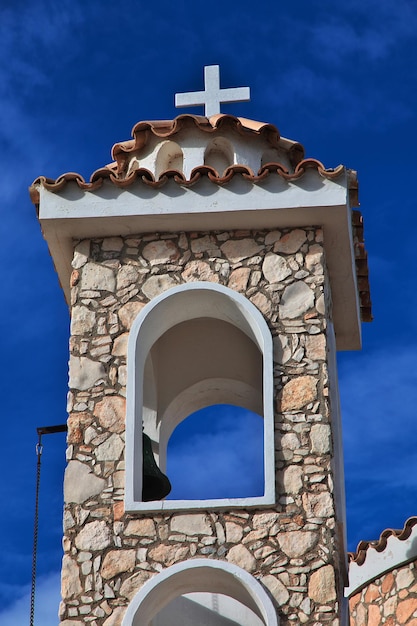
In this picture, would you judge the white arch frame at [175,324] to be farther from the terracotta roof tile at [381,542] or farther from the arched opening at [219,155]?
the terracotta roof tile at [381,542]

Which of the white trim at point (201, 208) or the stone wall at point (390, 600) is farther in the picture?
the stone wall at point (390, 600)

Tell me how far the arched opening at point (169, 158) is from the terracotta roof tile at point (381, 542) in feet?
12.2

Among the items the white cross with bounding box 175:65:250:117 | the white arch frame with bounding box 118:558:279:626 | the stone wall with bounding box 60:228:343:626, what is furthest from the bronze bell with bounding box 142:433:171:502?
the white cross with bounding box 175:65:250:117

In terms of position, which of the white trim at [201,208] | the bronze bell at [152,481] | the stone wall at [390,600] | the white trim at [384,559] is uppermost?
the white trim at [201,208]

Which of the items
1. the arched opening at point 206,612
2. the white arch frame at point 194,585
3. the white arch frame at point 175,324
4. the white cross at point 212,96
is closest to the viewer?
the white arch frame at point 194,585

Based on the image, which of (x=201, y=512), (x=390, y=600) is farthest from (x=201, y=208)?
(x=390, y=600)

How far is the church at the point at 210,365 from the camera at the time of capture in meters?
12.6

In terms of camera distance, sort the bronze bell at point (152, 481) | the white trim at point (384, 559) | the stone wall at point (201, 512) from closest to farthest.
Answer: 1. the stone wall at point (201, 512)
2. the bronze bell at point (152, 481)
3. the white trim at point (384, 559)

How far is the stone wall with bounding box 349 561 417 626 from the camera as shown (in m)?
14.6

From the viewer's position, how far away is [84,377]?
13430 mm

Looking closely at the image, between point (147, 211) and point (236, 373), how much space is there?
91.6 inches

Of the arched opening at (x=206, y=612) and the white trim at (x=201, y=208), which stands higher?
the white trim at (x=201, y=208)

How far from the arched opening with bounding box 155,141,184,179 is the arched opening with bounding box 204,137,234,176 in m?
0.24

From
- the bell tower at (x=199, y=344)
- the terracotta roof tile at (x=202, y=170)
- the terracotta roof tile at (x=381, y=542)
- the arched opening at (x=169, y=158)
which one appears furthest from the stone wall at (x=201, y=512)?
the terracotta roof tile at (x=381, y=542)
